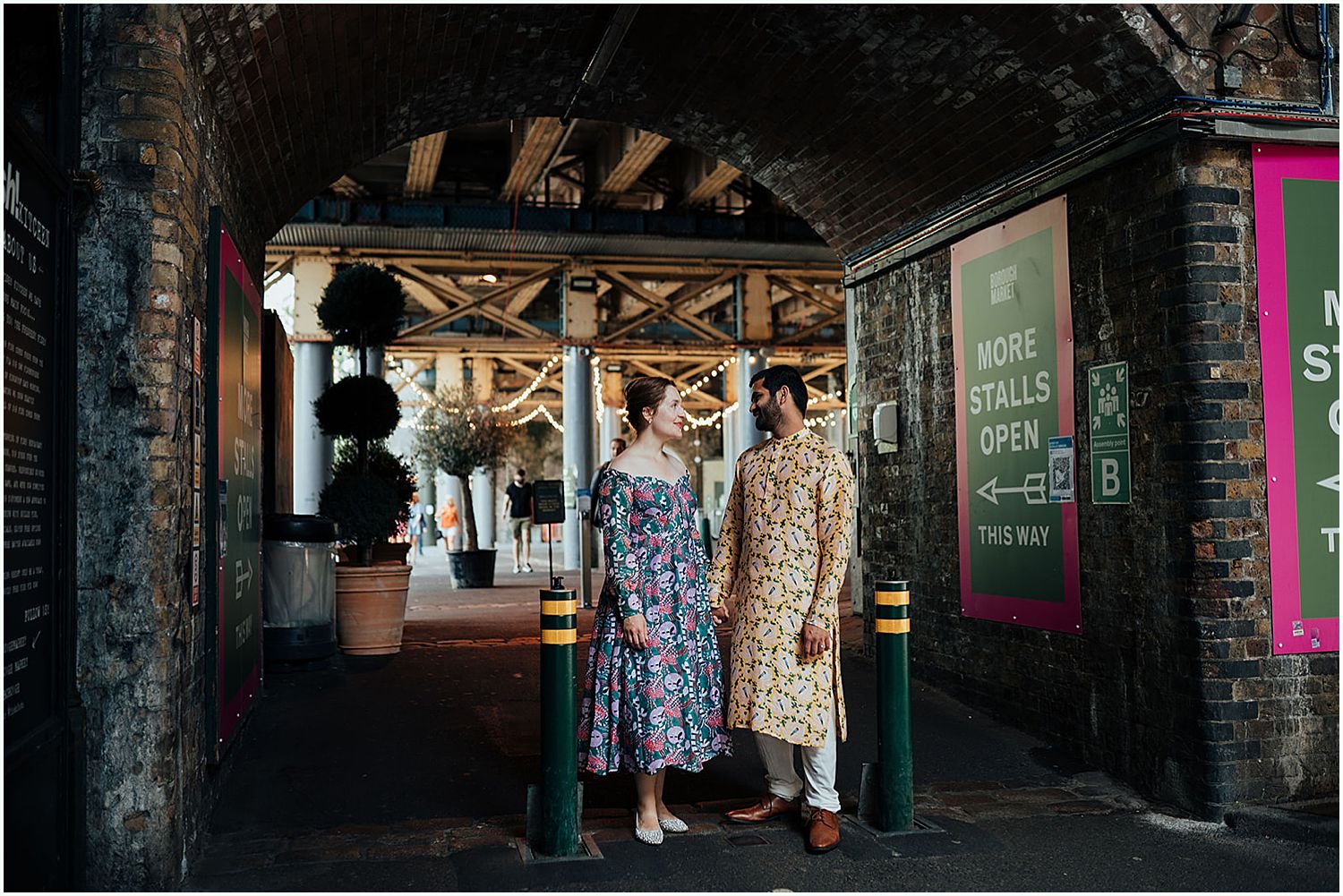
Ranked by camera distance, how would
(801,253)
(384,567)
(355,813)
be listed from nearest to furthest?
(355,813)
(384,567)
(801,253)

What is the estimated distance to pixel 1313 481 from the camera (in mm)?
4941

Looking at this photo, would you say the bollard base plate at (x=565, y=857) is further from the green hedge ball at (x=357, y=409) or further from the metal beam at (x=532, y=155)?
the metal beam at (x=532, y=155)

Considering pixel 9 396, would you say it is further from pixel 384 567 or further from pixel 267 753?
pixel 384 567

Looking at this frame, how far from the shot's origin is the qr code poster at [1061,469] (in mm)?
5680

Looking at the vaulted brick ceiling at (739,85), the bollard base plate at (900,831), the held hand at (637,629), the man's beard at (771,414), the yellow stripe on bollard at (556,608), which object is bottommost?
the bollard base plate at (900,831)

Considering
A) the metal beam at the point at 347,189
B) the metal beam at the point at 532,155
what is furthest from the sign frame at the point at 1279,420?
the metal beam at the point at 347,189

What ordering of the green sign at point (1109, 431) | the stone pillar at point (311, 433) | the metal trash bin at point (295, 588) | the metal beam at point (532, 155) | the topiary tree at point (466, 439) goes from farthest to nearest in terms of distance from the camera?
the topiary tree at point (466, 439) < the stone pillar at point (311, 433) < the metal beam at point (532, 155) < the metal trash bin at point (295, 588) < the green sign at point (1109, 431)

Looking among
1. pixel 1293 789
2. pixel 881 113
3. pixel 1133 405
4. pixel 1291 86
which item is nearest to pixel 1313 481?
pixel 1133 405

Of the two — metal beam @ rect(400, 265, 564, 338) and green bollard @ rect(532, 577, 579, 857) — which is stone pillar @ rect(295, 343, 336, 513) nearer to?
metal beam @ rect(400, 265, 564, 338)

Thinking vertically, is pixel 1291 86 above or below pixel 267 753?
above

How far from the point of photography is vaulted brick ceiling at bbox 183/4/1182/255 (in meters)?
4.96

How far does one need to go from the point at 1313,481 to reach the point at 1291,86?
178cm

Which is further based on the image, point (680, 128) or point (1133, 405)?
point (680, 128)

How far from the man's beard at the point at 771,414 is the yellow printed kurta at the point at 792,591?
8 cm
